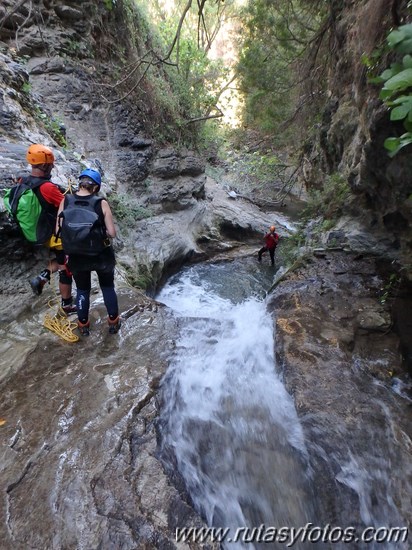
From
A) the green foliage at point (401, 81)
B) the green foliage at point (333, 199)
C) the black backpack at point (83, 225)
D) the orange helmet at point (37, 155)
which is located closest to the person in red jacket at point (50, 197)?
the orange helmet at point (37, 155)

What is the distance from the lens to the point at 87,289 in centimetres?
346

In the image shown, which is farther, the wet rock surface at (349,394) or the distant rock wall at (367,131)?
the distant rock wall at (367,131)

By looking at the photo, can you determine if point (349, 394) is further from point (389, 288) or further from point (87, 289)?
point (87, 289)

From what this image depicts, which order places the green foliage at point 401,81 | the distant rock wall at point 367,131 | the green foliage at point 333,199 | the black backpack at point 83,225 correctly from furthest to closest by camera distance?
the green foliage at point 333,199 → the distant rock wall at point 367,131 → the black backpack at point 83,225 → the green foliage at point 401,81

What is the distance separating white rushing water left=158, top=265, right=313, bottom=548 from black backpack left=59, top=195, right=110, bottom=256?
1.60m

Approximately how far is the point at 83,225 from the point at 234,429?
8.19ft

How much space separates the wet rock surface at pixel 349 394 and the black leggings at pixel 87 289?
221 cm

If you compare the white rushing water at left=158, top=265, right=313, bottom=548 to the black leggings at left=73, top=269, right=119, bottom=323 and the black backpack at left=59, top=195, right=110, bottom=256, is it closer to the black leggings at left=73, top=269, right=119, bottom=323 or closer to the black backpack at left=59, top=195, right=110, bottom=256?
the black leggings at left=73, top=269, right=119, bottom=323

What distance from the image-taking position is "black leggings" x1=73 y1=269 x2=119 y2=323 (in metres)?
3.39

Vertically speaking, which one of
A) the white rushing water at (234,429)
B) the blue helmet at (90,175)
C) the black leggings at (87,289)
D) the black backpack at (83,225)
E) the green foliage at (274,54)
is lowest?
the white rushing water at (234,429)

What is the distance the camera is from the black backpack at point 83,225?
9.75ft

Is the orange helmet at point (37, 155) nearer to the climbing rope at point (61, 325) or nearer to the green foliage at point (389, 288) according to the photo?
the climbing rope at point (61, 325)

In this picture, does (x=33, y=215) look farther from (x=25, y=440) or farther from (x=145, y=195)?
(x=145, y=195)

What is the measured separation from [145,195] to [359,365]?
7.58 m
